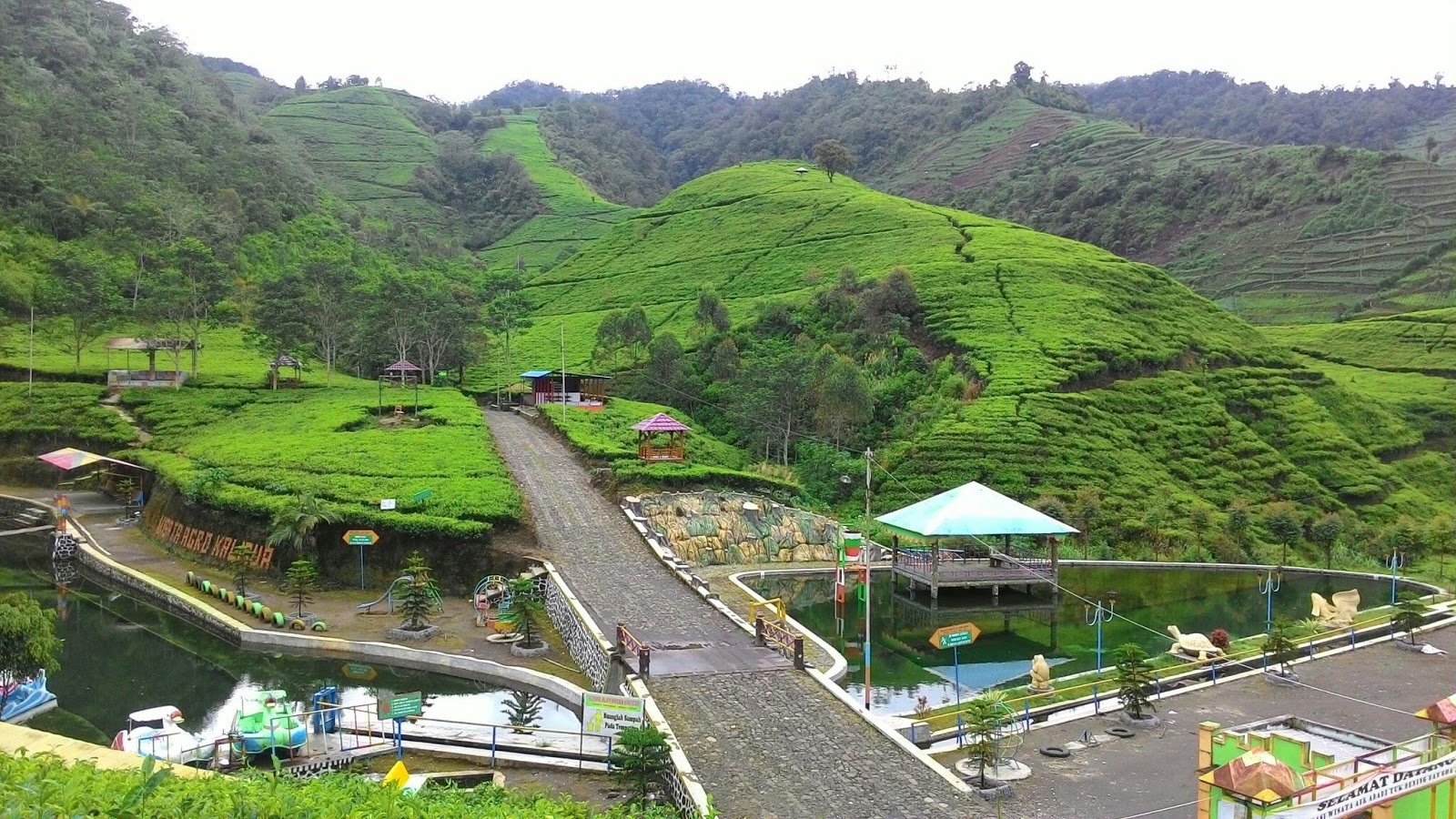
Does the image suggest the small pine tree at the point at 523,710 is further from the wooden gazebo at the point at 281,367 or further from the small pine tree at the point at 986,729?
the wooden gazebo at the point at 281,367

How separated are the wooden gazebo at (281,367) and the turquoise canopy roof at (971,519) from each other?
34.7 metres

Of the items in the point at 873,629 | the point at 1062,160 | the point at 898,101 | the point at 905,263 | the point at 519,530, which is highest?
the point at 898,101

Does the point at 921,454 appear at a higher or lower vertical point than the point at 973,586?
higher

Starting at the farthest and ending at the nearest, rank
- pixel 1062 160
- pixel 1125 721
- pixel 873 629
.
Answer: pixel 1062 160 < pixel 873 629 < pixel 1125 721

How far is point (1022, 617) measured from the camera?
29031 mm

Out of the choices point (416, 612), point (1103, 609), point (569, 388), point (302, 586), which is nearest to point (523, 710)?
point (416, 612)

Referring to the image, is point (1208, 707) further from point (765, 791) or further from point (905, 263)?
point (905, 263)

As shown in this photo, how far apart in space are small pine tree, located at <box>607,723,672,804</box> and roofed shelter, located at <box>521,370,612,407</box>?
36.0 meters

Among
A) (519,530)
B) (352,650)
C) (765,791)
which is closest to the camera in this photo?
(765,791)

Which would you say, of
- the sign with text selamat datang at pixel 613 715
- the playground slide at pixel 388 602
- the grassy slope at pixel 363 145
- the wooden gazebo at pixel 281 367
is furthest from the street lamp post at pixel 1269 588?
the grassy slope at pixel 363 145

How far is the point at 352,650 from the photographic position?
2319 cm

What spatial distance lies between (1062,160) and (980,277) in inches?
2963

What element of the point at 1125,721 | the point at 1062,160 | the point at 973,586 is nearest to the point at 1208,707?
the point at 1125,721

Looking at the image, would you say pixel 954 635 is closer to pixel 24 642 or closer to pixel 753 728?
pixel 753 728
